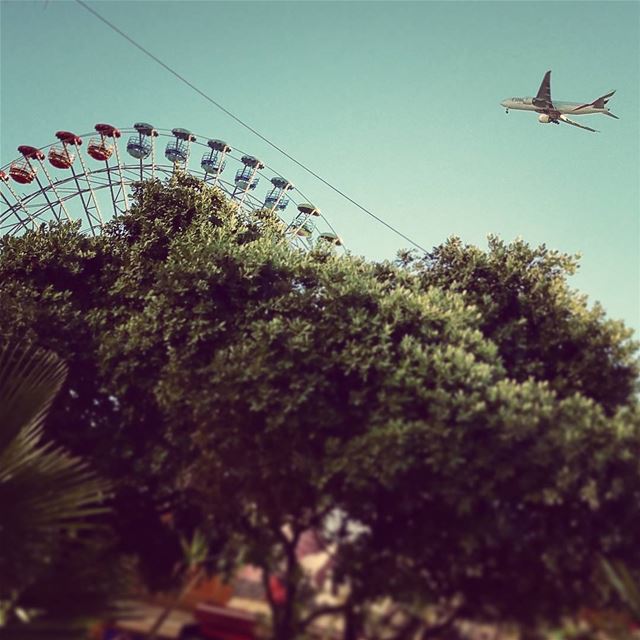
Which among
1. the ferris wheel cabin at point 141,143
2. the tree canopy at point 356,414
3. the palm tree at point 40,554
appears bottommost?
the palm tree at point 40,554

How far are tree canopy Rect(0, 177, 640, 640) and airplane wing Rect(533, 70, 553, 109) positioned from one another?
6.67 metres

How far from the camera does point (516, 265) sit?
9984 millimetres

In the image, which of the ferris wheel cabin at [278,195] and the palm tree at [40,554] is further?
the ferris wheel cabin at [278,195]

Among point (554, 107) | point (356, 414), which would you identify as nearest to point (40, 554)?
point (356, 414)

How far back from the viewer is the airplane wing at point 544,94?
1460cm

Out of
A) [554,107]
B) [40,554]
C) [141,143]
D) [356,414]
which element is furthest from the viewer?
[141,143]

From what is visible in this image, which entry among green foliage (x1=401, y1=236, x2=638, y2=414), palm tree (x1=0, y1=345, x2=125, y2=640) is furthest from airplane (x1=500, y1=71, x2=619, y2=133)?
palm tree (x1=0, y1=345, x2=125, y2=640)

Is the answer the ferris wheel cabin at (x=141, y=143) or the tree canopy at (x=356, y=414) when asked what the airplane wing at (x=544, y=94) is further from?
the ferris wheel cabin at (x=141, y=143)

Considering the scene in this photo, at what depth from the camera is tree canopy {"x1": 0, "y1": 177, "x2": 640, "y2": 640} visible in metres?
6.02

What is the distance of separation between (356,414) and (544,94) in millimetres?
12458

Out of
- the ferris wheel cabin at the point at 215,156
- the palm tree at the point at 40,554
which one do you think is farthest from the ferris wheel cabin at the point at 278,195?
the palm tree at the point at 40,554

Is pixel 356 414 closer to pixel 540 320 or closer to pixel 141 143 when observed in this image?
pixel 540 320

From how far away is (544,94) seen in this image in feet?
48.9

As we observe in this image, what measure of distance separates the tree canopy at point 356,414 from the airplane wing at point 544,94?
263 inches
